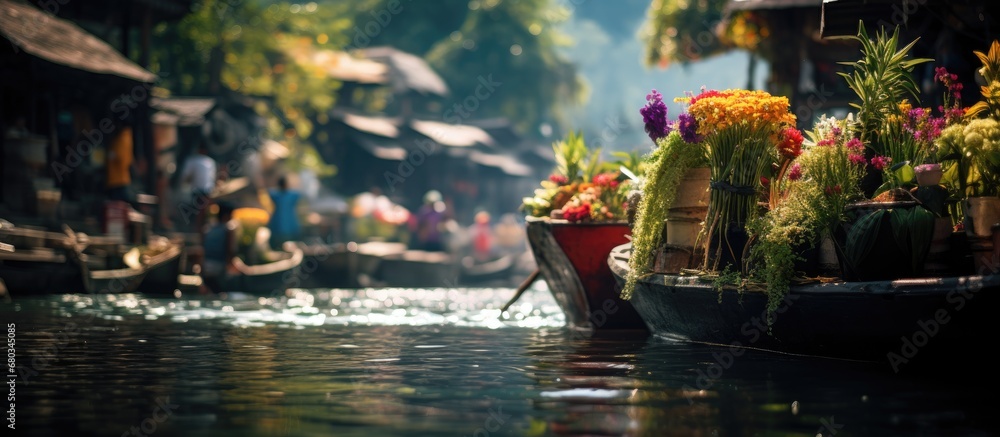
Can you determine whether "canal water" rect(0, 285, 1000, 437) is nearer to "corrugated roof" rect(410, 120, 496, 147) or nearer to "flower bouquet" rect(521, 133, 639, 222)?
"flower bouquet" rect(521, 133, 639, 222)

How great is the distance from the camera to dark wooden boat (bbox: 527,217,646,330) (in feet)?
46.4

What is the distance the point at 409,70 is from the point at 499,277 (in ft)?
32.7

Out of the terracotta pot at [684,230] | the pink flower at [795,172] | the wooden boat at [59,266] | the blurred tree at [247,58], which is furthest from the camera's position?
the blurred tree at [247,58]

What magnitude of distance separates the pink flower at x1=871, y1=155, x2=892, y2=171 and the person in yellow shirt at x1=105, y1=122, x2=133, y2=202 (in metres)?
19.8

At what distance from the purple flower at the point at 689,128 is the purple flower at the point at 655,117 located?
2.70 ft

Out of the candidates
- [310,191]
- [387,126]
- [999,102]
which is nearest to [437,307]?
[999,102]

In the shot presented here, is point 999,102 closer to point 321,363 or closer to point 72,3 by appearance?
point 321,363

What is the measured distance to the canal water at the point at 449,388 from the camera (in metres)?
6.34

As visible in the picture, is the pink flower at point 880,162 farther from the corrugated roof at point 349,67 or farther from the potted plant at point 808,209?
the corrugated roof at point 349,67

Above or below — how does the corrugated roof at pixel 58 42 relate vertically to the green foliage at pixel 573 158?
above

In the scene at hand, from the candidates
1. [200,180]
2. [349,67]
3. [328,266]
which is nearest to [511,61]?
[349,67]

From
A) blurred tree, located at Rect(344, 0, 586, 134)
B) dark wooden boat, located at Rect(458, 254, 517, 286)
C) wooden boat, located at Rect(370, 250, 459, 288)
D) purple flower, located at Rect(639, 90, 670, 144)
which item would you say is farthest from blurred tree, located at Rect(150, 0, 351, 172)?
purple flower, located at Rect(639, 90, 670, 144)

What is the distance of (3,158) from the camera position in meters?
22.6

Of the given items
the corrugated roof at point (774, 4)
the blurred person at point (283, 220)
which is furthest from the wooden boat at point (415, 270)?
the corrugated roof at point (774, 4)
